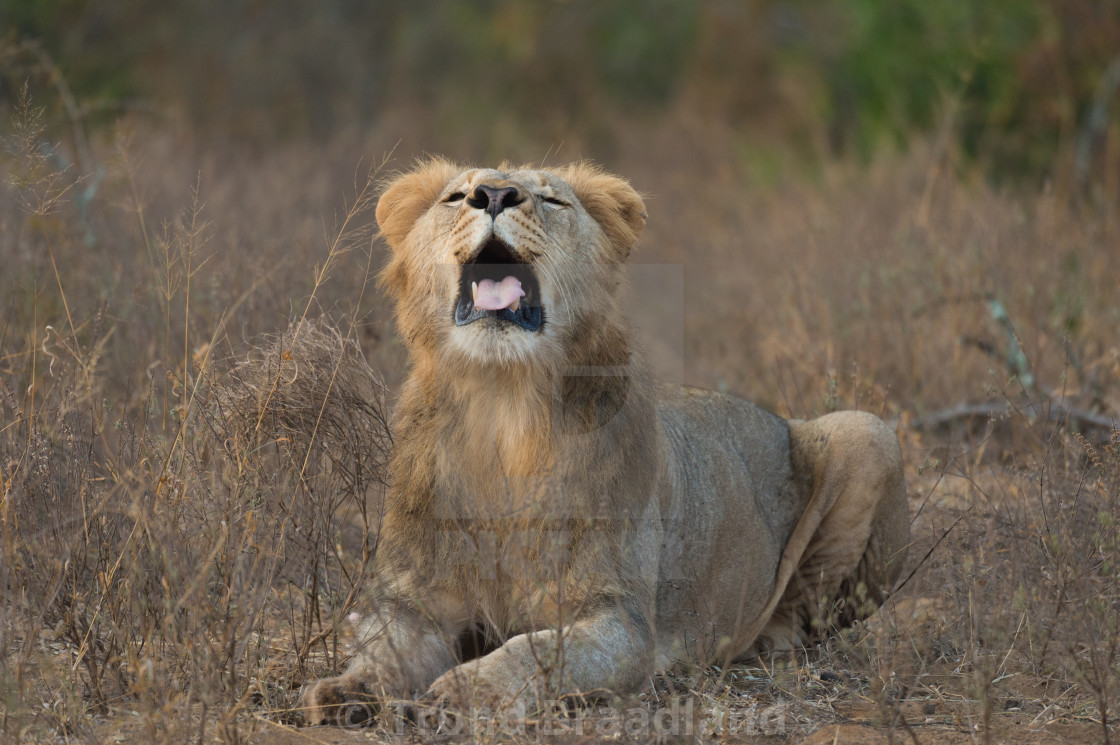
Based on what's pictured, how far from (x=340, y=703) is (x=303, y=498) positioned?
0.81m

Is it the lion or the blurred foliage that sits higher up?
the blurred foliage

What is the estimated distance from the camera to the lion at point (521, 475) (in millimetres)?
3701

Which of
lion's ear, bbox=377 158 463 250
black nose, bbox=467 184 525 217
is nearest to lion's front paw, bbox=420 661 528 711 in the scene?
black nose, bbox=467 184 525 217

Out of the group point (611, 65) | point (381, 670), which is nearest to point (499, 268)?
point (381, 670)

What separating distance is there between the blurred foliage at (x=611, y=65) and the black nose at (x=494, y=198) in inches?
243

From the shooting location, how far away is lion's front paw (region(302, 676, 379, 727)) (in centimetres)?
363

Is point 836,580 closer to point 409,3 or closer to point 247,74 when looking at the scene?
point 247,74

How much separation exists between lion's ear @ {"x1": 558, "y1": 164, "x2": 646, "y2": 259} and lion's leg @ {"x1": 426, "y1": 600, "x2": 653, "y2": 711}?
131cm

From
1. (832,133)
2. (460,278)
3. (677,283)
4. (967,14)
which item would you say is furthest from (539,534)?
(832,133)

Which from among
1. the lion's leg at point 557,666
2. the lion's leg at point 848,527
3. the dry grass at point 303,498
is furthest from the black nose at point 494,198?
the lion's leg at point 848,527

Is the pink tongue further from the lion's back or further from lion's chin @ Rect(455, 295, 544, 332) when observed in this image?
the lion's back

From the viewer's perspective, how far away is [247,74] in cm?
1761

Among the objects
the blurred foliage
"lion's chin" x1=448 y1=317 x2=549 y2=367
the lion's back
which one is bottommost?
the lion's back

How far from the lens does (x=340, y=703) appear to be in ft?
12.0
